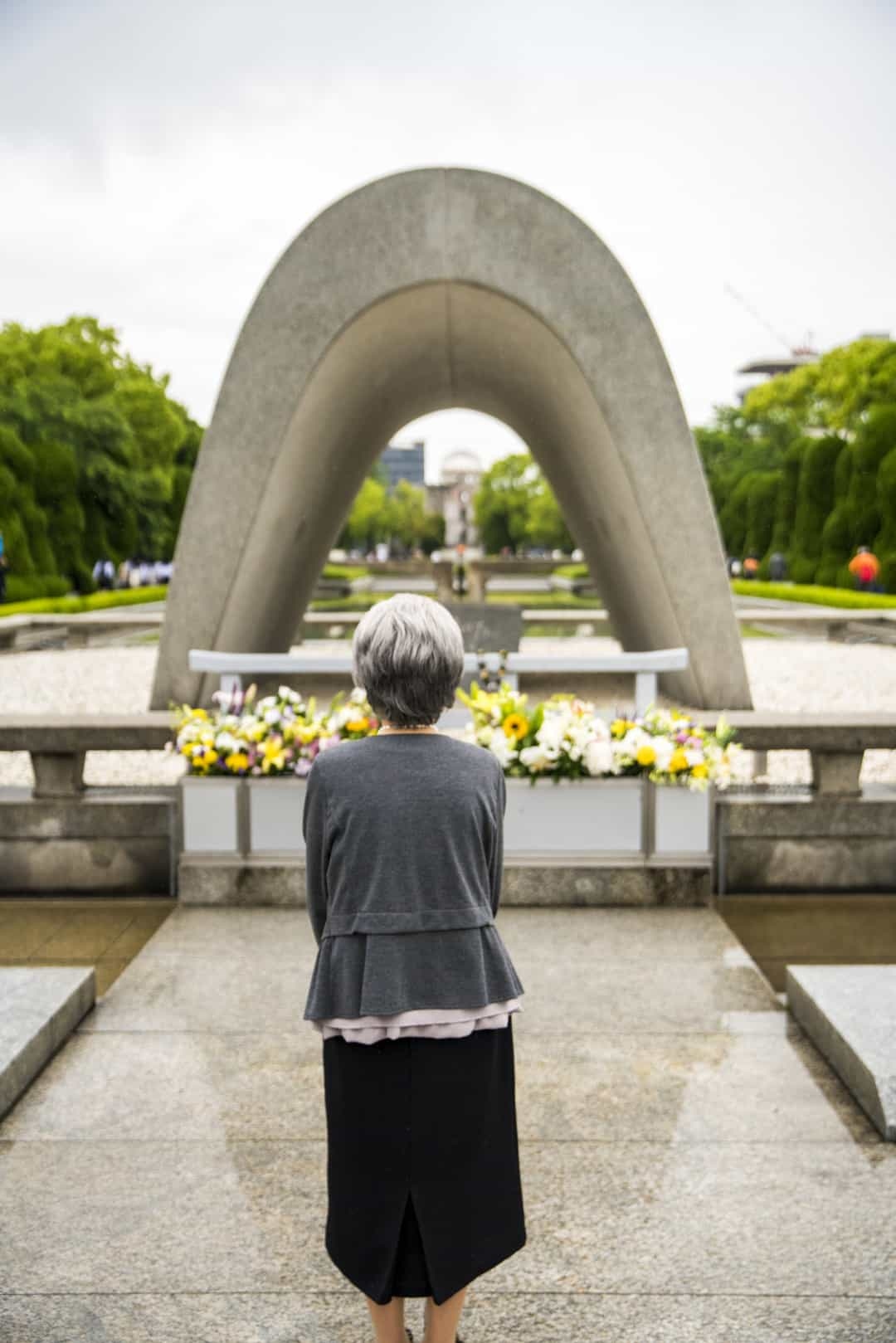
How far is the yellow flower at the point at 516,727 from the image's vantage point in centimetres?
675

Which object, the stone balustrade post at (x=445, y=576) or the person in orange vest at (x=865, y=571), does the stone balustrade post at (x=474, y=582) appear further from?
the person in orange vest at (x=865, y=571)

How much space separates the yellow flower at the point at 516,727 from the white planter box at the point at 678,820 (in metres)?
0.71

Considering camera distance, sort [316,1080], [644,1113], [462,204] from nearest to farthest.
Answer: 1. [644,1113]
2. [316,1080]
3. [462,204]

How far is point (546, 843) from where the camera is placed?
6.67m

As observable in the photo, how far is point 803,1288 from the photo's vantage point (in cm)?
317

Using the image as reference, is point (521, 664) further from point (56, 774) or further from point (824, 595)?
point (824, 595)

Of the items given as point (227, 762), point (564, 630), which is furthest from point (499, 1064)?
point (564, 630)

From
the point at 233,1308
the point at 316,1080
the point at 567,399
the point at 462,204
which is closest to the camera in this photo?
the point at 233,1308

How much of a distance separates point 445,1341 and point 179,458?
56805mm

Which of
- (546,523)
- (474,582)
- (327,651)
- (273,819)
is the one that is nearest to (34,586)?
(474,582)

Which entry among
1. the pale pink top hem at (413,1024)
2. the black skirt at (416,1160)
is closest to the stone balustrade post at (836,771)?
the black skirt at (416,1160)

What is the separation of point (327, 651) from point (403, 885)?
1848 cm

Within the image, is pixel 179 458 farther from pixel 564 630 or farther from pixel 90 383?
pixel 564 630

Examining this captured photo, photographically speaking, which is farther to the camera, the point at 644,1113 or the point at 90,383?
the point at 90,383
